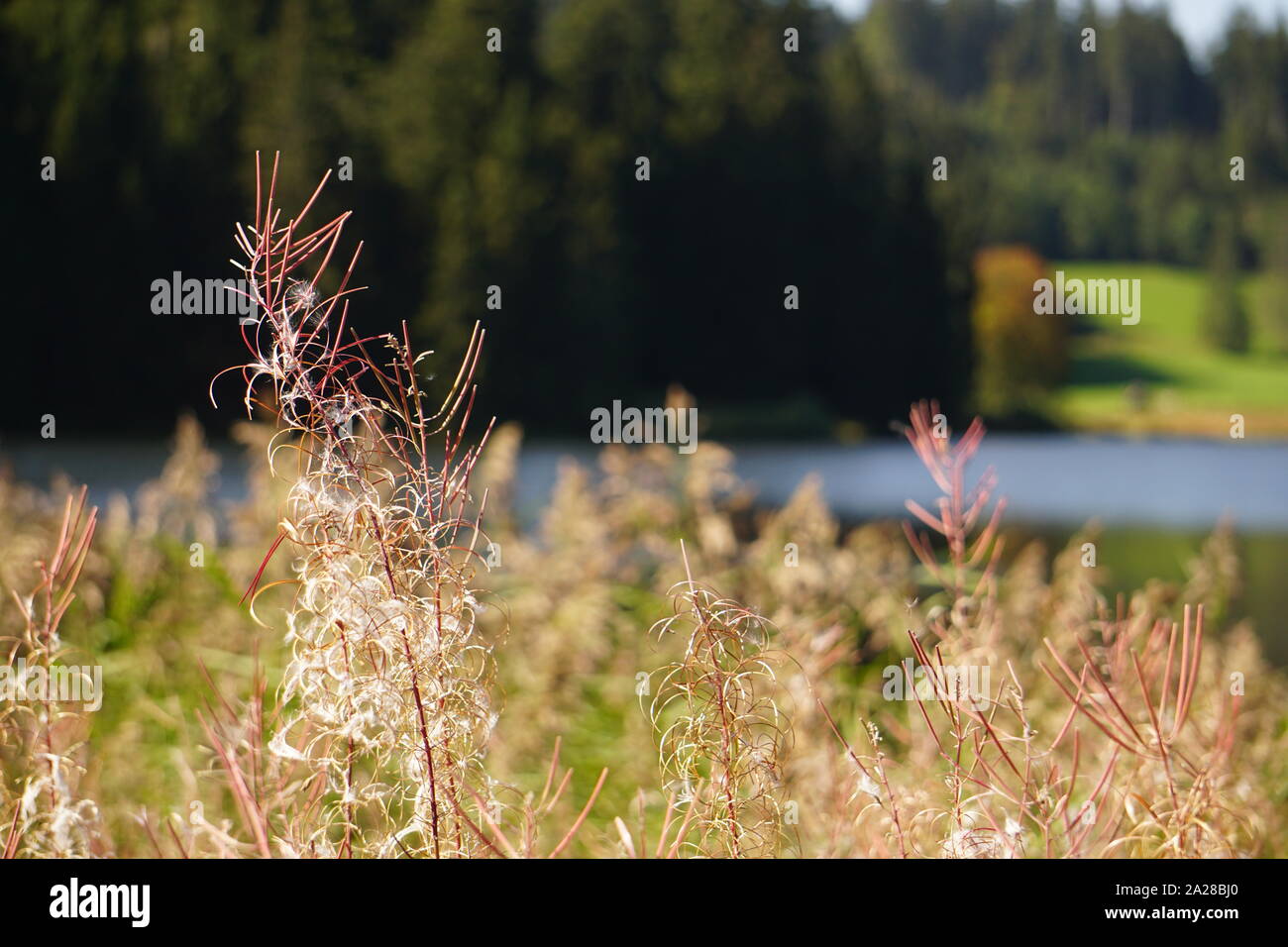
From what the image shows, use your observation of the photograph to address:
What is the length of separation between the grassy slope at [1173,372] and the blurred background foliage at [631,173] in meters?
1.29

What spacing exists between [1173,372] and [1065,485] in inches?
549

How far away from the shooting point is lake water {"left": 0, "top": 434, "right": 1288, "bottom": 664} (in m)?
12.8

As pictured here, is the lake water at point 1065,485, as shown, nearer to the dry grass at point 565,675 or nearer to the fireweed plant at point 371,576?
the dry grass at point 565,675

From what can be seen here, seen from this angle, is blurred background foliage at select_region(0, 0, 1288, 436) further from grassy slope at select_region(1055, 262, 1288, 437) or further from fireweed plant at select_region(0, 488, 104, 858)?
fireweed plant at select_region(0, 488, 104, 858)

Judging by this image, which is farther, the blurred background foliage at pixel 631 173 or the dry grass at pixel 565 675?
the blurred background foliage at pixel 631 173

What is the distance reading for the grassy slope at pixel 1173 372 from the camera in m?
30.2

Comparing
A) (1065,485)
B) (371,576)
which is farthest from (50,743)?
(1065,485)

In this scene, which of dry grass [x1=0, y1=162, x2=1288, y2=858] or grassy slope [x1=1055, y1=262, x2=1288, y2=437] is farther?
grassy slope [x1=1055, y1=262, x2=1288, y2=437]

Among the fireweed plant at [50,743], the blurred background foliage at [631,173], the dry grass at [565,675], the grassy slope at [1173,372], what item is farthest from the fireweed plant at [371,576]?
the grassy slope at [1173,372]

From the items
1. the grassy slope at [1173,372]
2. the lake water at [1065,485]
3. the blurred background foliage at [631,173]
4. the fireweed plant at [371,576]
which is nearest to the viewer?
the fireweed plant at [371,576]

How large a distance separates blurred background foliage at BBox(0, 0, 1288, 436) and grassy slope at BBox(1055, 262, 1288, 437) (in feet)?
4.24

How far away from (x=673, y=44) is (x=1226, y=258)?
15.5 m

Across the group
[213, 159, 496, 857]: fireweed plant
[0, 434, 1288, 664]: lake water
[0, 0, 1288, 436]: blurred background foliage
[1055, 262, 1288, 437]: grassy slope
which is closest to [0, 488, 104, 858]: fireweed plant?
[213, 159, 496, 857]: fireweed plant
